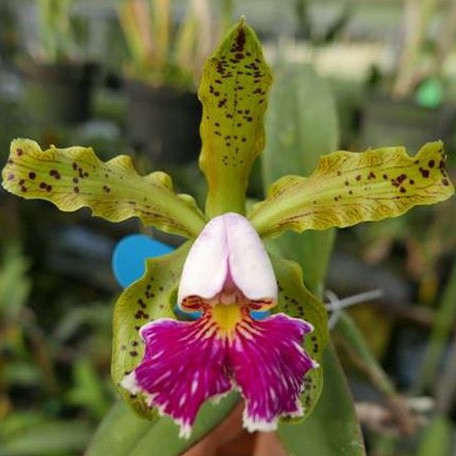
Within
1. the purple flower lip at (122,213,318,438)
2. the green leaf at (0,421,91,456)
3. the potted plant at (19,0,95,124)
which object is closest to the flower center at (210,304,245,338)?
the purple flower lip at (122,213,318,438)

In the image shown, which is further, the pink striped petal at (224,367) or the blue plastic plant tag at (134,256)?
the blue plastic plant tag at (134,256)

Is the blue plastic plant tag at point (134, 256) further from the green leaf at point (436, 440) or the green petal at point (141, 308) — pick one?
the green leaf at point (436, 440)

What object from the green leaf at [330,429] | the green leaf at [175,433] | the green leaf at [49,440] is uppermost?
the green leaf at [330,429]

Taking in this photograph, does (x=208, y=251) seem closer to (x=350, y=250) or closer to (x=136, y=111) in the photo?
(x=350, y=250)

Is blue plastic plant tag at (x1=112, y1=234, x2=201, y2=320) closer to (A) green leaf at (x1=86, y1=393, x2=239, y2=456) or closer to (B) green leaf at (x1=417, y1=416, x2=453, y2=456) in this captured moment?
(A) green leaf at (x1=86, y1=393, x2=239, y2=456)

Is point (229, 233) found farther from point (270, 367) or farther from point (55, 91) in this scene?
point (55, 91)

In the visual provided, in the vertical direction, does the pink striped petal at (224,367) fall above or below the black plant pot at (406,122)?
above

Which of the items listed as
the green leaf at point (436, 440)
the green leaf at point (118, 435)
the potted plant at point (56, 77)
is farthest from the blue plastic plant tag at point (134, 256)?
the potted plant at point (56, 77)
